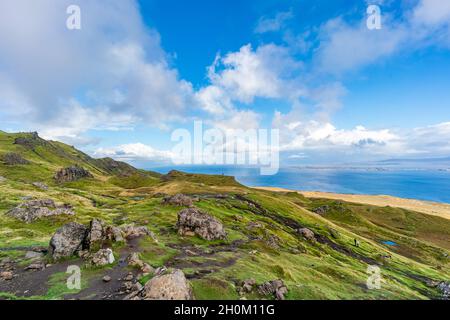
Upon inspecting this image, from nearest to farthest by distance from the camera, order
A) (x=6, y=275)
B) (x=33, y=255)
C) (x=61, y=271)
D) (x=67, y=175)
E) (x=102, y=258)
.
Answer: (x=6, y=275) < (x=61, y=271) < (x=102, y=258) < (x=33, y=255) < (x=67, y=175)

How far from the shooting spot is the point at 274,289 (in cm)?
2642

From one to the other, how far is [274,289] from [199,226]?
33102mm

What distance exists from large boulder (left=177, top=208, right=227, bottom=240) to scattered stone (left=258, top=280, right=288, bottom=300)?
29601 mm

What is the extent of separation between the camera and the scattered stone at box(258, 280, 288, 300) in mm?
25656

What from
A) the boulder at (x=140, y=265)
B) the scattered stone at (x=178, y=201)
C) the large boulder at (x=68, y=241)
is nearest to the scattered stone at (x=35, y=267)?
the large boulder at (x=68, y=241)

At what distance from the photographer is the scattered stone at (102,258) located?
30.0 meters

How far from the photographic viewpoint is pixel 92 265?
98.0 feet

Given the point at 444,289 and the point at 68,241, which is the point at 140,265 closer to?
the point at 68,241

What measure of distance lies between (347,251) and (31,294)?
89.8 m

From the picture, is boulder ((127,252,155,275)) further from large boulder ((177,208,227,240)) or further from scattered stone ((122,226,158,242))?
large boulder ((177,208,227,240))

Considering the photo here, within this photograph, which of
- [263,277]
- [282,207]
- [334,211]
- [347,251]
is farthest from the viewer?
[334,211]

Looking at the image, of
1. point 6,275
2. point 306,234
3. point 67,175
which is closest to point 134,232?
point 6,275
